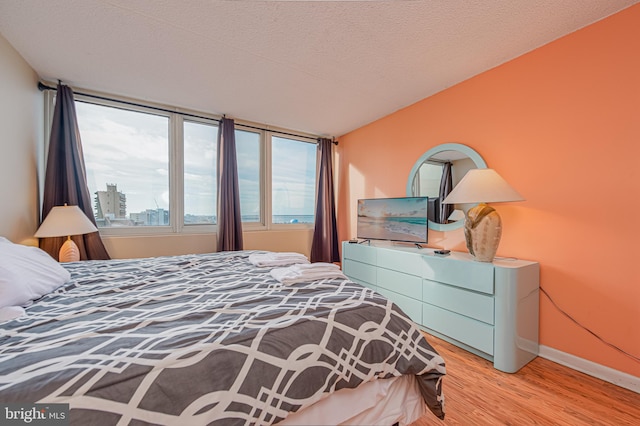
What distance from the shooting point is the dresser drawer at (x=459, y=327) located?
193 cm

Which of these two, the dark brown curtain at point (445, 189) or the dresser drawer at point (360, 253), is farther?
Answer: the dresser drawer at point (360, 253)

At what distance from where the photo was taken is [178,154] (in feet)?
10.7

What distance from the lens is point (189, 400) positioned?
2.49 ft

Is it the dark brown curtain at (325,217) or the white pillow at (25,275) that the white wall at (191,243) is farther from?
the white pillow at (25,275)

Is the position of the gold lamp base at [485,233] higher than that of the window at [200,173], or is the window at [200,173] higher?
the window at [200,173]

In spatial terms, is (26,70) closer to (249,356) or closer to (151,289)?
(151,289)

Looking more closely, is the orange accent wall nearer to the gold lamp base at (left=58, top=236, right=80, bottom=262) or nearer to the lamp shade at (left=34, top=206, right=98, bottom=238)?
the lamp shade at (left=34, top=206, right=98, bottom=238)

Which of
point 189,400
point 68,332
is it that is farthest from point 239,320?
point 68,332

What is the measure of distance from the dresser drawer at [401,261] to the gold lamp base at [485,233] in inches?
20.6

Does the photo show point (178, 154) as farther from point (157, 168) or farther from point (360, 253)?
point (360, 253)

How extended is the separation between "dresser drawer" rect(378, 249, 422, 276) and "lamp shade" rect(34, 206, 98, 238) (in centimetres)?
297

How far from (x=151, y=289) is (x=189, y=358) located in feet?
2.69

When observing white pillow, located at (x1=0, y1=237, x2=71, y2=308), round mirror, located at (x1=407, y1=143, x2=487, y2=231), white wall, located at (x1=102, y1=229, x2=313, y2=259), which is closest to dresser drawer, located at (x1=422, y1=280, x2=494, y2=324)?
round mirror, located at (x1=407, y1=143, x2=487, y2=231)

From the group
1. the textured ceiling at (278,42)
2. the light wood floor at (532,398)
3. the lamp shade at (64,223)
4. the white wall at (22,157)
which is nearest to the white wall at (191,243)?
the white wall at (22,157)
